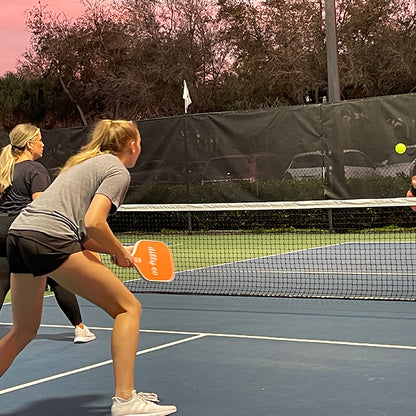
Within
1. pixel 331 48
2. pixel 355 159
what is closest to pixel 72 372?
pixel 355 159

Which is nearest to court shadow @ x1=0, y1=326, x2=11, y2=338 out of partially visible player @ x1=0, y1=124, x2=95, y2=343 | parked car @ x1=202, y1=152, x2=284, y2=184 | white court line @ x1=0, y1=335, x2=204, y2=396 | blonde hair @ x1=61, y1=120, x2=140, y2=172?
partially visible player @ x1=0, y1=124, x2=95, y2=343

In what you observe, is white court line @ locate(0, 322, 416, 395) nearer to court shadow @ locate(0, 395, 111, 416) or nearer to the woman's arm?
court shadow @ locate(0, 395, 111, 416)

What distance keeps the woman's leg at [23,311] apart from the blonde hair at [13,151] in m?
1.70

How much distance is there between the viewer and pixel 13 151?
558cm

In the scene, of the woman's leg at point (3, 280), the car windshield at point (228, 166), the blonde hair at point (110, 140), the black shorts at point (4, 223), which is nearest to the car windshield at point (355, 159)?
the car windshield at point (228, 166)

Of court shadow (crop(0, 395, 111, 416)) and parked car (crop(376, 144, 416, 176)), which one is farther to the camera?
parked car (crop(376, 144, 416, 176))

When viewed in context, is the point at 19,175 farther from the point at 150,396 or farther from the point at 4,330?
the point at 150,396

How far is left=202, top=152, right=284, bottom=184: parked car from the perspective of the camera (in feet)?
40.9

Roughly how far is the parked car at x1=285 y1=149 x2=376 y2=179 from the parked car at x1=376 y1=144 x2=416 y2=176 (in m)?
0.38

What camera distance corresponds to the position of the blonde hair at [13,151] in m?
5.48

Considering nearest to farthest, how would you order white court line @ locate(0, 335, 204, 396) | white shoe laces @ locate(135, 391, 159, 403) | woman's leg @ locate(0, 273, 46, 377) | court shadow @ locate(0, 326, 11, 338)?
woman's leg @ locate(0, 273, 46, 377) → white shoe laces @ locate(135, 391, 159, 403) → white court line @ locate(0, 335, 204, 396) → court shadow @ locate(0, 326, 11, 338)

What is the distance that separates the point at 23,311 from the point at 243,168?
8.95 m

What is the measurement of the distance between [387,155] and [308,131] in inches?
50.3

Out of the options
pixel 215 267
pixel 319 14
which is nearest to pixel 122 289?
pixel 215 267
